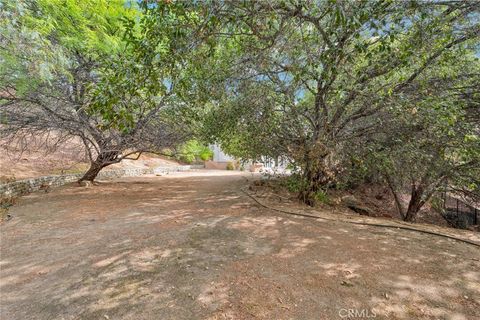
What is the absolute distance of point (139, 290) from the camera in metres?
2.44

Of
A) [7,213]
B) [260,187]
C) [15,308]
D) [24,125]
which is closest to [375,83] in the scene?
[260,187]

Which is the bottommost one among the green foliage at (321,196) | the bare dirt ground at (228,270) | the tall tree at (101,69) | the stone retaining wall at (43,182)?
the bare dirt ground at (228,270)

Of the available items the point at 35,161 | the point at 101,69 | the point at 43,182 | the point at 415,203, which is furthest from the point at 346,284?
the point at 35,161

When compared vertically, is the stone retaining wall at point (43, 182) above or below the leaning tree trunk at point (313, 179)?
below

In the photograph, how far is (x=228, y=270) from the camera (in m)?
2.85

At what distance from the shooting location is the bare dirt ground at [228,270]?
220 centimetres

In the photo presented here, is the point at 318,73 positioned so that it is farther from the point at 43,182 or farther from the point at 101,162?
the point at 43,182

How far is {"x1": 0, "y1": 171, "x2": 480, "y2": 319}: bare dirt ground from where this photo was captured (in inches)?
86.5

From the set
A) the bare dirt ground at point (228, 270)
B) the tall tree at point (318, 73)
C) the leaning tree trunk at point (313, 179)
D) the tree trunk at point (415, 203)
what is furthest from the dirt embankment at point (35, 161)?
the tree trunk at point (415, 203)

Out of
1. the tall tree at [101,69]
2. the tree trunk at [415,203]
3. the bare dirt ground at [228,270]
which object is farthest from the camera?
the tree trunk at [415,203]

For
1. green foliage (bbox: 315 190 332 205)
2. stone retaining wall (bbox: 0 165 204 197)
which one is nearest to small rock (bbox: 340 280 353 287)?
green foliage (bbox: 315 190 332 205)

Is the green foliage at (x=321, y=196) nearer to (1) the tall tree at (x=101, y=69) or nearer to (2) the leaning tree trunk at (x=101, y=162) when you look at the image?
(1) the tall tree at (x=101, y=69)

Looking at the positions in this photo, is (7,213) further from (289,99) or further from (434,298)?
(434,298)

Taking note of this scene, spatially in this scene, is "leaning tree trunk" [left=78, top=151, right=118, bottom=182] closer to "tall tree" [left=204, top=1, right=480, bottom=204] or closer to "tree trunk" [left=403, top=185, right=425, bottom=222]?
"tall tree" [left=204, top=1, right=480, bottom=204]
